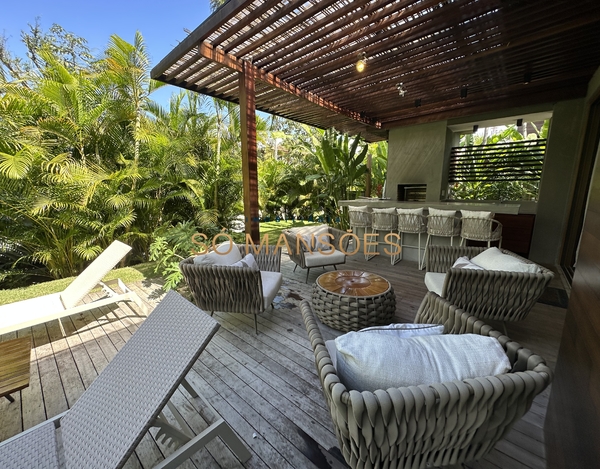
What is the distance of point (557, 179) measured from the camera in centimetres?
465

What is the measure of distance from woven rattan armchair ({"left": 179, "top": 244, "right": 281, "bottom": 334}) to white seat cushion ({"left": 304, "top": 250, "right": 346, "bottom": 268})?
146 cm

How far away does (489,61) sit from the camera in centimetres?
362

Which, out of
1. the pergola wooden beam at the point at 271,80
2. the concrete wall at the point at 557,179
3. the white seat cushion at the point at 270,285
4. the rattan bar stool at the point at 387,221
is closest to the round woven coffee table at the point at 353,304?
the white seat cushion at the point at 270,285

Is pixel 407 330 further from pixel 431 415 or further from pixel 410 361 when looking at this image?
pixel 431 415

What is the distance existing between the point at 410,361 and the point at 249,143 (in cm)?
368

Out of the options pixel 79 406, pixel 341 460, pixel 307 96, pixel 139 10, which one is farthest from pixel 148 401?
pixel 139 10

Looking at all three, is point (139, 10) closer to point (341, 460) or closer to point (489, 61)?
point (489, 61)

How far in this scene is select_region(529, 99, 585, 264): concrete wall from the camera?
444 centimetres

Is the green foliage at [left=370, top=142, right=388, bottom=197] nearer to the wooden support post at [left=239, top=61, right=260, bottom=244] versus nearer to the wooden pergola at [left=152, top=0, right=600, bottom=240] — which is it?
the wooden pergola at [left=152, top=0, right=600, bottom=240]

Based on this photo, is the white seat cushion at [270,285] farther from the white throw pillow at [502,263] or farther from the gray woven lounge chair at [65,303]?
the white throw pillow at [502,263]

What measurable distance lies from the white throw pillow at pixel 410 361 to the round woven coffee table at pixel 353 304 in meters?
1.32

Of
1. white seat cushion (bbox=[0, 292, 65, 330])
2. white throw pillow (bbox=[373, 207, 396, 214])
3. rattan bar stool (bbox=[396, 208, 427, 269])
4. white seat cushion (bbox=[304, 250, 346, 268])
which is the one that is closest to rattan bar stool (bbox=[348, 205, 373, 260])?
white throw pillow (bbox=[373, 207, 396, 214])

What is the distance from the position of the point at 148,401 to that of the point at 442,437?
129 centimetres

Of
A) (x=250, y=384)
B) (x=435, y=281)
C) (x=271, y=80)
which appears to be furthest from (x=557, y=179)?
(x=250, y=384)
